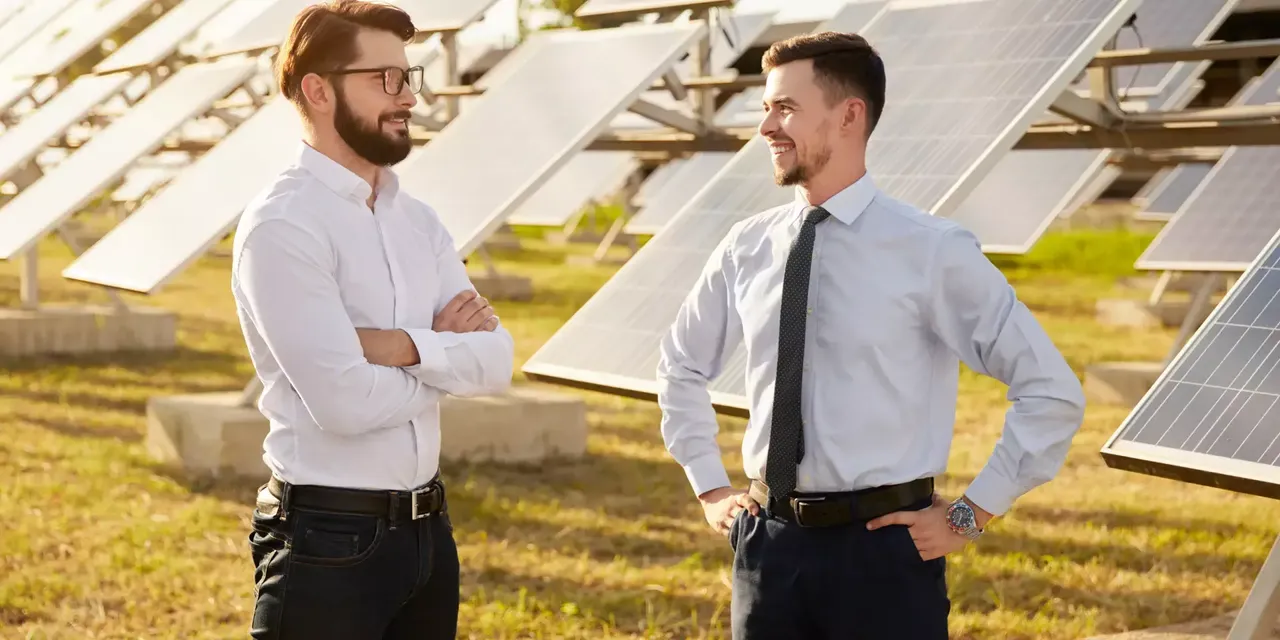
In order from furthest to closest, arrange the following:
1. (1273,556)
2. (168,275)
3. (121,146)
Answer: (121,146), (168,275), (1273,556)

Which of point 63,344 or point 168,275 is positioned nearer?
point 168,275

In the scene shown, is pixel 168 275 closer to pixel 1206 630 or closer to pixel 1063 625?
pixel 1063 625

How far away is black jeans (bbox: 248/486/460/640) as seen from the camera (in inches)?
113

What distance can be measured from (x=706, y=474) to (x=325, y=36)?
1.17m

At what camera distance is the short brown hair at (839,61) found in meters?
3.03

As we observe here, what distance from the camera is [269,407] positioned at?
303 centimetres

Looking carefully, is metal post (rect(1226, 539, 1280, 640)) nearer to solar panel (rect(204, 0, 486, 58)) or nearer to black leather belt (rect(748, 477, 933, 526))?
black leather belt (rect(748, 477, 933, 526))

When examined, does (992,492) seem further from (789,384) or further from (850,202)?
(850,202)

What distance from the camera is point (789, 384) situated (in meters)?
3.04

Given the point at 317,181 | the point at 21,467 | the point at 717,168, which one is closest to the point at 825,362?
the point at 317,181

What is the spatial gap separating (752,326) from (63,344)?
1109 cm

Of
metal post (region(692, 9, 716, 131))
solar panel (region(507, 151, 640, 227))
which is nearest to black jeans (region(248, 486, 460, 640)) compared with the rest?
metal post (region(692, 9, 716, 131))

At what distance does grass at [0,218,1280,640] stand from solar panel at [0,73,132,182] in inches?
95.5

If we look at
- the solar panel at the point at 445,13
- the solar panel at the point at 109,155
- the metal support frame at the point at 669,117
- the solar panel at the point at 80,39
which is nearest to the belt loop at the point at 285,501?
the metal support frame at the point at 669,117
